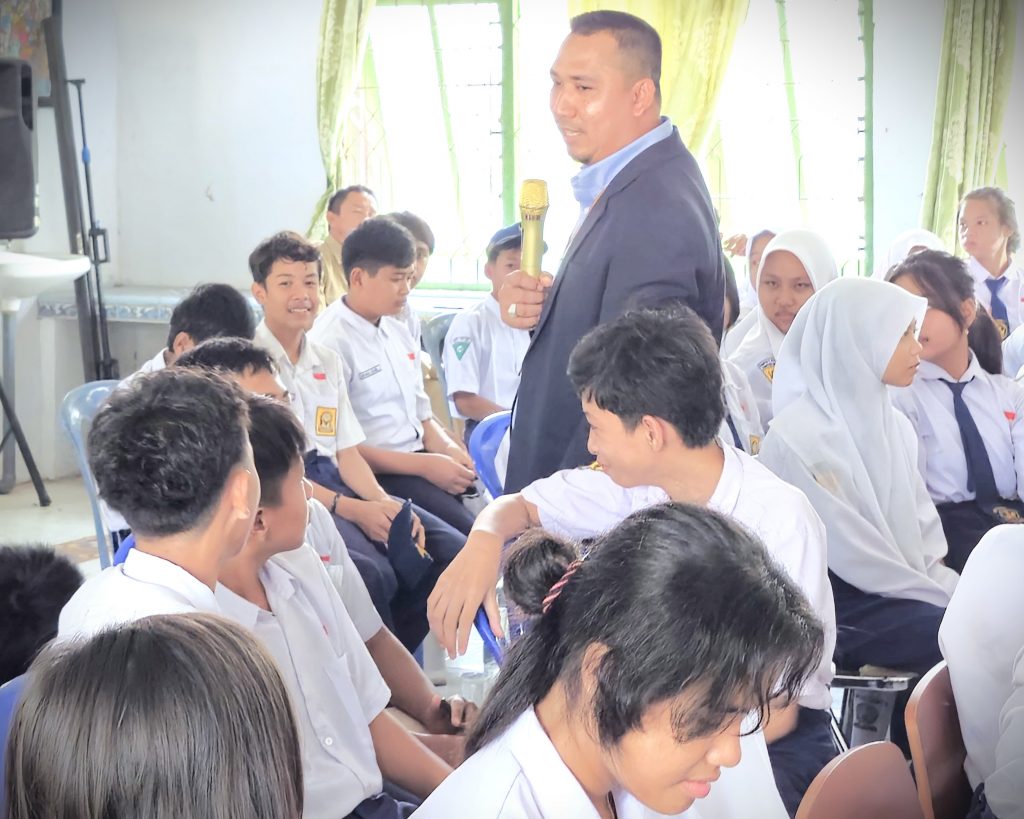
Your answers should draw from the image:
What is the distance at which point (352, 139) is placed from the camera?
5.28m

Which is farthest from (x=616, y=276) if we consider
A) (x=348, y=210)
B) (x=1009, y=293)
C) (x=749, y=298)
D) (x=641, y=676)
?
(x=1009, y=293)

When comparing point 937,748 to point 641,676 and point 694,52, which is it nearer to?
point 641,676

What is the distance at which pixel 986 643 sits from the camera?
1.42 meters

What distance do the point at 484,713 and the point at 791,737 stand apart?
0.66 meters

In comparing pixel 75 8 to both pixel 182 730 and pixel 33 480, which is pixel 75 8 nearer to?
pixel 33 480

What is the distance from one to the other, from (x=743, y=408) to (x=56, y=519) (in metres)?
2.94

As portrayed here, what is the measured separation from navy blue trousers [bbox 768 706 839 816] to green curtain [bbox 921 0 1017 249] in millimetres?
3649

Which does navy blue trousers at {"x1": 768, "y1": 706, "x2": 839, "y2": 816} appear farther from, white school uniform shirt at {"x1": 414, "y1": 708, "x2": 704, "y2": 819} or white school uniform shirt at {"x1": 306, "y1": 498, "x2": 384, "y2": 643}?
white school uniform shirt at {"x1": 306, "y1": 498, "x2": 384, "y2": 643}

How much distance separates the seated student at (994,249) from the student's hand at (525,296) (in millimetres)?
2986

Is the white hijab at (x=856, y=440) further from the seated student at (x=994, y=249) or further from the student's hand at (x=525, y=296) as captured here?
the seated student at (x=994, y=249)

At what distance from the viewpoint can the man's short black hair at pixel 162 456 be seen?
1.28m

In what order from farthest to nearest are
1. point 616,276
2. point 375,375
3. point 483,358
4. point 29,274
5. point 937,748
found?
point 29,274, point 483,358, point 375,375, point 616,276, point 937,748

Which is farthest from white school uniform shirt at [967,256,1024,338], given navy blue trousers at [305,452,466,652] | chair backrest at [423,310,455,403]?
navy blue trousers at [305,452,466,652]

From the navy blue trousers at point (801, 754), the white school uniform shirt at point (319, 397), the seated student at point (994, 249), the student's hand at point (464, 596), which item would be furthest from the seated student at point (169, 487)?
the seated student at point (994, 249)
